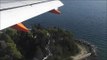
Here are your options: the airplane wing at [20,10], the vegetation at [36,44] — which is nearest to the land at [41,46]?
the vegetation at [36,44]

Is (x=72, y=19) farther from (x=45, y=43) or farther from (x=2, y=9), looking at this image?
(x=2, y=9)

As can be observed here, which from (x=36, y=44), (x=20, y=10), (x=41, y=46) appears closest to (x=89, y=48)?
(x=41, y=46)

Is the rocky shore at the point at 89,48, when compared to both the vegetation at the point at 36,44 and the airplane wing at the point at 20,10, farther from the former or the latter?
the airplane wing at the point at 20,10

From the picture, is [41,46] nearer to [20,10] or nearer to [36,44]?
[36,44]

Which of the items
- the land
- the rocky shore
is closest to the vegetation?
the land

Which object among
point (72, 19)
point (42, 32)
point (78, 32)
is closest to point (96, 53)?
point (42, 32)

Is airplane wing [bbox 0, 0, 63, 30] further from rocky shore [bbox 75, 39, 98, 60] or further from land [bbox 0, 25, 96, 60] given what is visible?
rocky shore [bbox 75, 39, 98, 60]
